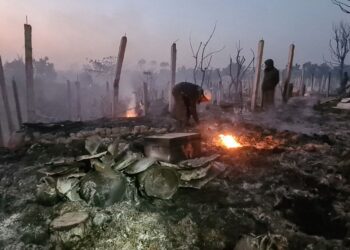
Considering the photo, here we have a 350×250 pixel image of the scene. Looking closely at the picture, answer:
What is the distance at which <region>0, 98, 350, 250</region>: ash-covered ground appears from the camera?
426 centimetres

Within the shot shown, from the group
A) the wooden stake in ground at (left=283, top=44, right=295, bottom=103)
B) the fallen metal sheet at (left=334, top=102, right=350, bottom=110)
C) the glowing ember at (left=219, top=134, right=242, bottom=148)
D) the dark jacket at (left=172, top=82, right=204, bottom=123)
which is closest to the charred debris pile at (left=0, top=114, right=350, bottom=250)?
the glowing ember at (left=219, top=134, right=242, bottom=148)

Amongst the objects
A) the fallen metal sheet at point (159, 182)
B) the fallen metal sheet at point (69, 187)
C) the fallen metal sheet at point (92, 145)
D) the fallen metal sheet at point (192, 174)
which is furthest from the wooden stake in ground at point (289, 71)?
the fallen metal sheet at point (69, 187)

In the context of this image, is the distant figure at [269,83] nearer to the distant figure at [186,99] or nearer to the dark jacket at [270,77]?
the dark jacket at [270,77]

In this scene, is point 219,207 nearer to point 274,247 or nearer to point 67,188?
point 274,247

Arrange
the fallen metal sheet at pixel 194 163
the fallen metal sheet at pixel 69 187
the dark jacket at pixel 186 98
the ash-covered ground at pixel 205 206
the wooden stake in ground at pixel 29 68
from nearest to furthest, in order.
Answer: the ash-covered ground at pixel 205 206 < the fallen metal sheet at pixel 69 187 < the fallen metal sheet at pixel 194 163 < the dark jacket at pixel 186 98 < the wooden stake in ground at pixel 29 68

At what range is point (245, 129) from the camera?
983 centimetres

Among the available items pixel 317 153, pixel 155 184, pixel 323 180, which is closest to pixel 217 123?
pixel 317 153

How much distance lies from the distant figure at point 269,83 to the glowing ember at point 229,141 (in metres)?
5.67

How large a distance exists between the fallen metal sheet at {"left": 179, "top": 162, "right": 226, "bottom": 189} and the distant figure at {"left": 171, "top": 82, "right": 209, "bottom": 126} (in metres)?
3.80

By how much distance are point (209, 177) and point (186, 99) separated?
432 cm

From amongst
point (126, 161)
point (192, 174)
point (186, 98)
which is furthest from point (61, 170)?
point (186, 98)

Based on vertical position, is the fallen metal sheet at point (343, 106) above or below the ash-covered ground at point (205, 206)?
above

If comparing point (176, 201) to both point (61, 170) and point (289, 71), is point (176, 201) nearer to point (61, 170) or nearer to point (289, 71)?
point (61, 170)

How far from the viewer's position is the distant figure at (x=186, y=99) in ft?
32.0
